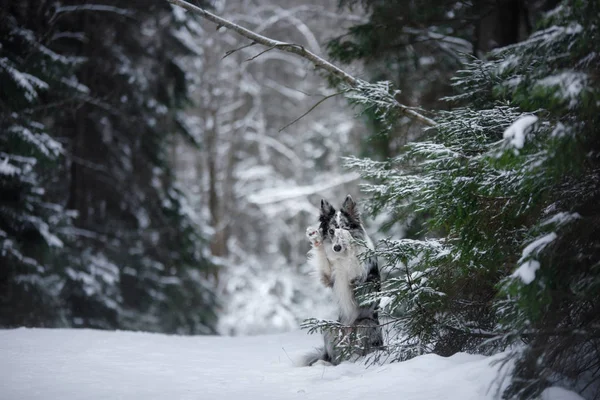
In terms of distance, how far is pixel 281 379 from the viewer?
14.6ft

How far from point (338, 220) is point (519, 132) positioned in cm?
262

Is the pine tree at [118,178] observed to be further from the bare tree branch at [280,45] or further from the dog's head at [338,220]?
the dog's head at [338,220]

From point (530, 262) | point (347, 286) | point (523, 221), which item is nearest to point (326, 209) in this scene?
point (347, 286)

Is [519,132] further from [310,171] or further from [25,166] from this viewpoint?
[310,171]

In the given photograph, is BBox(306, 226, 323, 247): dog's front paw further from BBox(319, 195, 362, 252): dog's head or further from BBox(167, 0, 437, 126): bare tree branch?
BBox(167, 0, 437, 126): bare tree branch

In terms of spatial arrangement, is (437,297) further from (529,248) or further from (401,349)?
(529,248)

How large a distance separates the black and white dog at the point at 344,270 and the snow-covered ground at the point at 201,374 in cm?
37

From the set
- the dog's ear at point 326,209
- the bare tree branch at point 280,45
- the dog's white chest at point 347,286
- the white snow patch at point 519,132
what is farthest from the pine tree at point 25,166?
the white snow patch at point 519,132

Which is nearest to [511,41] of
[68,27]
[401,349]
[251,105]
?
[401,349]

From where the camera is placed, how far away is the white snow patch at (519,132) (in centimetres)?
297

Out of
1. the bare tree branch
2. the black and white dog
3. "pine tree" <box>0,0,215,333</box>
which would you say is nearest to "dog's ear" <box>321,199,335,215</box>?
the black and white dog

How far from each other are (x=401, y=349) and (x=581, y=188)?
2106mm

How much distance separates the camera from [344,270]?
17.3ft

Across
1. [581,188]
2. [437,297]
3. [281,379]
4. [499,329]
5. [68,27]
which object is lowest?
[281,379]
